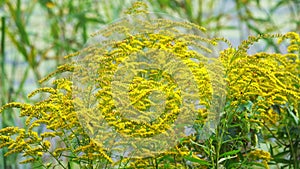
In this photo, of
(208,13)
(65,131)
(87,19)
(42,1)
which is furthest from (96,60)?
(208,13)

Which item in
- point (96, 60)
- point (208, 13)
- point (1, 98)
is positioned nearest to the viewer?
point (96, 60)

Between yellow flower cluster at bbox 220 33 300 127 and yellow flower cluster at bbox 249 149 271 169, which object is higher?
yellow flower cluster at bbox 220 33 300 127

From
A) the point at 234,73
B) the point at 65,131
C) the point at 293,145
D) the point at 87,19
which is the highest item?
the point at 87,19

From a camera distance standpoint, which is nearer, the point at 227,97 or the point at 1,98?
the point at 227,97

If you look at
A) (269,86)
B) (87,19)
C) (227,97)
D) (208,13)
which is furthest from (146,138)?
(208,13)

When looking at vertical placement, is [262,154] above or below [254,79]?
A: below

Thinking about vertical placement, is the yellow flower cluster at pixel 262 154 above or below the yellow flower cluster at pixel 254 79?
below

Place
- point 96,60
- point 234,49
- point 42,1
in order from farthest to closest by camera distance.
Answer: point 42,1 < point 234,49 < point 96,60

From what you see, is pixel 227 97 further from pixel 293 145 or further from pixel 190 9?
pixel 190 9

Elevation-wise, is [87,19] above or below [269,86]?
above
